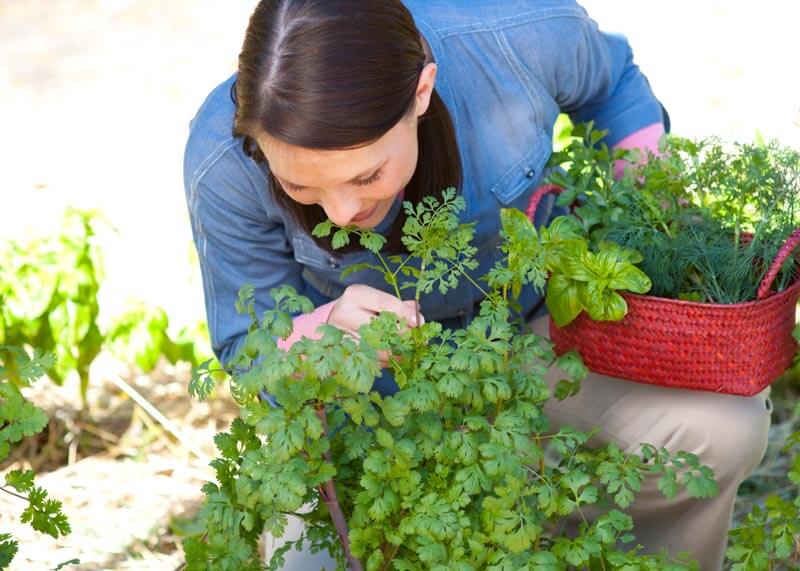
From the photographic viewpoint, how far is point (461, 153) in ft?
5.74

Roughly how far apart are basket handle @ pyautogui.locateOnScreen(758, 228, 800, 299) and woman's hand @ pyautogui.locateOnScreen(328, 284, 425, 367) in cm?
42

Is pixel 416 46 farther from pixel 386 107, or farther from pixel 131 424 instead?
pixel 131 424

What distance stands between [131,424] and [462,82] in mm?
1315

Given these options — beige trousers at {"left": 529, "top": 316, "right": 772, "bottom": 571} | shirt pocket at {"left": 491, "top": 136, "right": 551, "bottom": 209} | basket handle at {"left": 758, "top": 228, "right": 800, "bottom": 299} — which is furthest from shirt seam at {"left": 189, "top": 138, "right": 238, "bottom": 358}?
basket handle at {"left": 758, "top": 228, "right": 800, "bottom": 299}

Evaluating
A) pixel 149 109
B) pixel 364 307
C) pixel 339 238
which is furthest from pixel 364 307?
pixel 149 109

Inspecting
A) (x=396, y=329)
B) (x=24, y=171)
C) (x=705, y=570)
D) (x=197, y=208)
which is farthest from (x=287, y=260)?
(x=24, y=171)

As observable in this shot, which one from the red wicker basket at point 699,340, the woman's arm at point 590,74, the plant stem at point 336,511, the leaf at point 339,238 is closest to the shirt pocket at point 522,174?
the woman's arm at point 590,74

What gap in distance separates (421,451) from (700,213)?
1.78 ft

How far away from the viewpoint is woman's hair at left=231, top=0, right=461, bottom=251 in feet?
4.40

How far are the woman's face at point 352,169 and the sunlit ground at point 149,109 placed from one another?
3.49ft

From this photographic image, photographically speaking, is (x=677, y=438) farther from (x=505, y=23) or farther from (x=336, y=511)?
(x=505, y=23)

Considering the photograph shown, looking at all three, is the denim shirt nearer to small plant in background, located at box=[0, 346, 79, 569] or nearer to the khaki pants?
the khaki pants

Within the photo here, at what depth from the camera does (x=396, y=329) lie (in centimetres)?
131

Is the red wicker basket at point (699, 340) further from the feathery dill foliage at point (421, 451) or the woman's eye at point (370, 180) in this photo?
the woman's eye at point (370, 180)
